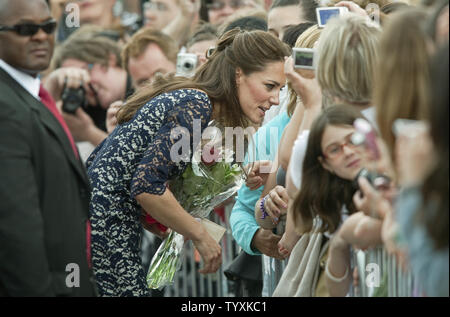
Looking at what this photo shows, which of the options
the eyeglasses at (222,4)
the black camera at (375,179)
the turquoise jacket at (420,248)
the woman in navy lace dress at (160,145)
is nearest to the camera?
the turquoise jacket at (420,248)

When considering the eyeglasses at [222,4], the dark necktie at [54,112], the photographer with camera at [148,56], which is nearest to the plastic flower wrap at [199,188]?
the dark necktie at [54,112]

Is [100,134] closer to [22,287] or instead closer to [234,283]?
[234,283]

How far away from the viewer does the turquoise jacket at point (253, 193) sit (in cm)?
497

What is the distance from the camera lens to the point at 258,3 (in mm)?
8227

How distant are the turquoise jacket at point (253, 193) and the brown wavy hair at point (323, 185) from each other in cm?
138

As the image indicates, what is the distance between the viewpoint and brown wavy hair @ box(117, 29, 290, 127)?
15.3ft

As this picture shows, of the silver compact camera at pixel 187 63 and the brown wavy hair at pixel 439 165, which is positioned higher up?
the brown wavy hair at pixel 439 165

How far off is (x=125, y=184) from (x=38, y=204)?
1256mm

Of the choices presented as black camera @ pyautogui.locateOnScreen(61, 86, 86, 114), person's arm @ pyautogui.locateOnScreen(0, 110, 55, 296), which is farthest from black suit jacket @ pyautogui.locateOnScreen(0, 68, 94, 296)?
black camera @ pyautogui.locateOnScreen(61, 86, 86, 114)

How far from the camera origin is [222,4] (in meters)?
8.21

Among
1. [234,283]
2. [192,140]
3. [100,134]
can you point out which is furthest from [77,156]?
[100,134]

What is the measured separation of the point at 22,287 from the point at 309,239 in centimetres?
129

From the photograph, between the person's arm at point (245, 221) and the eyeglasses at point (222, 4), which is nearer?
the person's arm at point (245, 221)

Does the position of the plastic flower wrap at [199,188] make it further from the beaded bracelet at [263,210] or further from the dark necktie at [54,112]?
the dark necktie at [54,112]
